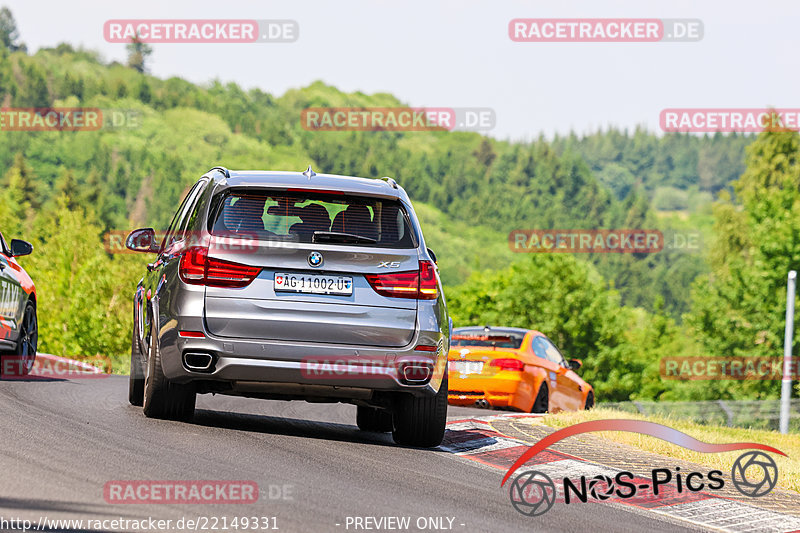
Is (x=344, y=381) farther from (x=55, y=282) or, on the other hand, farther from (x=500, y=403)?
(x=55, y=282)

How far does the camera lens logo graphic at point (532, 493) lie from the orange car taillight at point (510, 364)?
892cm

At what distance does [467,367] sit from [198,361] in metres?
9.65

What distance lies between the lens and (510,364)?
56.6 ft

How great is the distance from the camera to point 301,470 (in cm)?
729

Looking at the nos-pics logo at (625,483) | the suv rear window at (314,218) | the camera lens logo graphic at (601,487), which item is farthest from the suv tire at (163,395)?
the camera lens logo graphic at (601,487)

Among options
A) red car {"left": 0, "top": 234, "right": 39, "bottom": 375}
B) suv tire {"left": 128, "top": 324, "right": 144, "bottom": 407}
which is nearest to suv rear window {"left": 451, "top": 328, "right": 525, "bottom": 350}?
red car {"left": 0, "top": 234, "right": 39, "bottom": 375}

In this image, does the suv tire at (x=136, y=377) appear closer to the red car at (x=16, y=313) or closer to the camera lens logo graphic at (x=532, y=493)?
the red car at (x=16, y=313)

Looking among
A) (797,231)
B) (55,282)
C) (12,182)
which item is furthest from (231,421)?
(12,182)

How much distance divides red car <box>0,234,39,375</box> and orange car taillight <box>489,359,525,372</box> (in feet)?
23.0

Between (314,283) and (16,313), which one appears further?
(16,313)

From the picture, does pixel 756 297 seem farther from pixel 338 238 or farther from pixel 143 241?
pixel 338 238

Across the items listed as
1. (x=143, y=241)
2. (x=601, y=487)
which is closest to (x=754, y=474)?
(x=601, y=487)

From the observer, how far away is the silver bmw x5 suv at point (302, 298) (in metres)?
8.27

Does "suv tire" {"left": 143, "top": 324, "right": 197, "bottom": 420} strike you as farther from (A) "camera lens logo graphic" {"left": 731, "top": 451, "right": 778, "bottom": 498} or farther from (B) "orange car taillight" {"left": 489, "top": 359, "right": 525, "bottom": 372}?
(B) "orange car taillight" {"left": 489, "top": 359, "right": 525, "bottom": 372}
